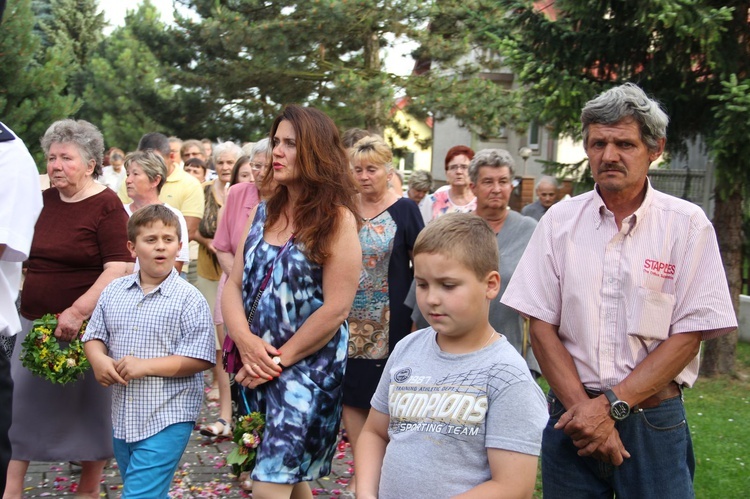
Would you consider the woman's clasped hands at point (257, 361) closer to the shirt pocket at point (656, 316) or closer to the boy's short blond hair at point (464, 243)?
the boy's short blond hair at point (464, 243)

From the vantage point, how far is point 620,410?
2994mm

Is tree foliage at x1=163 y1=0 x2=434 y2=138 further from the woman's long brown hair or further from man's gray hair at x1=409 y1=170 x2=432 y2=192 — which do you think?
the woman's long brown hair

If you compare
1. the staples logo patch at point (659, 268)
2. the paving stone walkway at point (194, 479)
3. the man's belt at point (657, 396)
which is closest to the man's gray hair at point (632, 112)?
the staples logo patch at point (659, 268)

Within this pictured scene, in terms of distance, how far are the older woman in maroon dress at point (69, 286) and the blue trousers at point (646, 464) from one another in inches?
117

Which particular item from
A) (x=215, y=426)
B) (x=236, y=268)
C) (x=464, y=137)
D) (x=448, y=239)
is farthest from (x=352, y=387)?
(x=464, y=137)

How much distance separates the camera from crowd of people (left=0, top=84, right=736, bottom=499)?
8.75 ft

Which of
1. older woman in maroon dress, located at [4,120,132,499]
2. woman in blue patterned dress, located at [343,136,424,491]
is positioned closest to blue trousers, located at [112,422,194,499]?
older woman in maroon dress, located at [4,120,132,499]

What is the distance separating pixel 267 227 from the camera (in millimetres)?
4234

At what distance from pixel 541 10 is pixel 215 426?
5.37 m

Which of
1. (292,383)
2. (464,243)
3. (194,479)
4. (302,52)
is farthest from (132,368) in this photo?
(302,52)

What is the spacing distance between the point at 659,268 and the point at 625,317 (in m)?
0.20

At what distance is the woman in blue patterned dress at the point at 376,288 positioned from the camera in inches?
213

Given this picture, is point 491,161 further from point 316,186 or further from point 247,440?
point 247,440

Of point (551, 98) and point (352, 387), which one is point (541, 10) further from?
point (352, 387)
